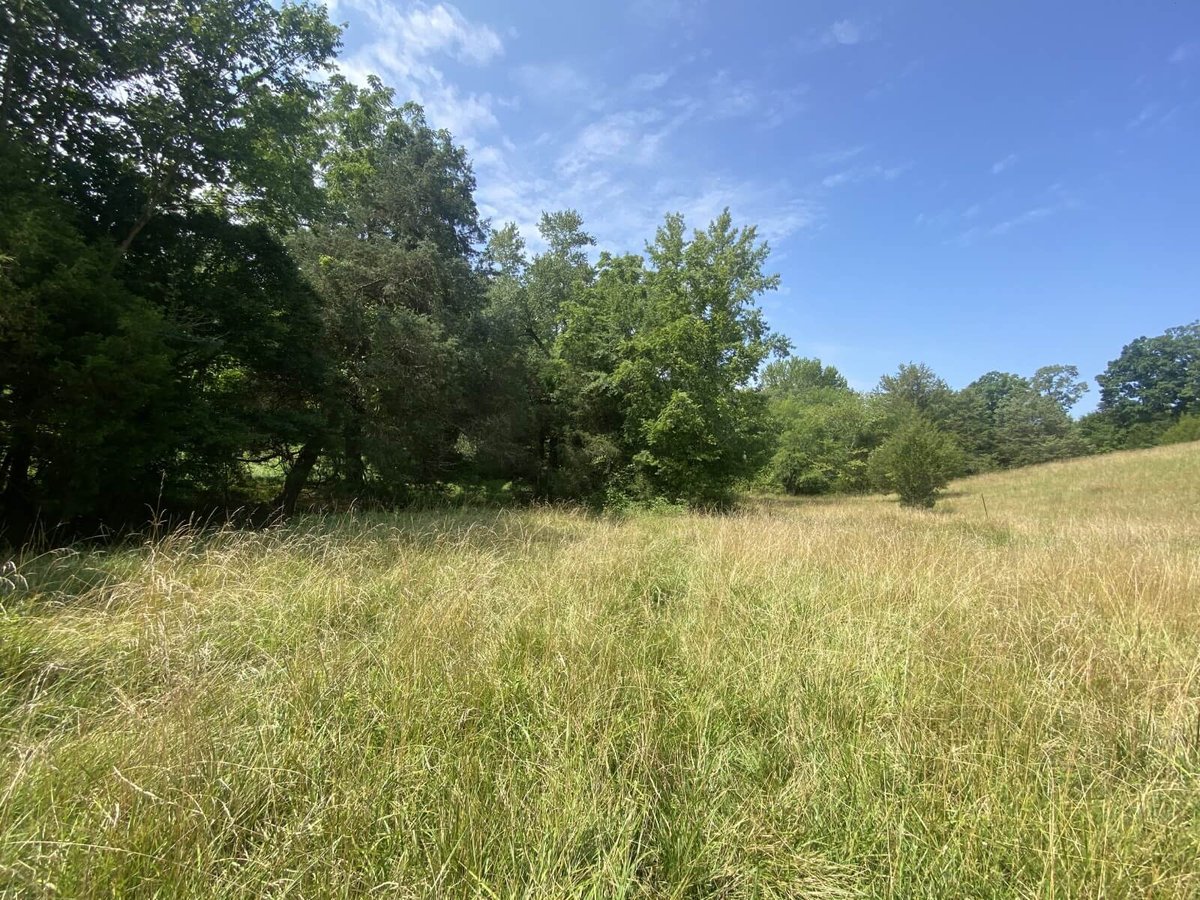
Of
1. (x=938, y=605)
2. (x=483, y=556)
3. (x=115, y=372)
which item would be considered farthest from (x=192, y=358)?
(x=938, y=605)

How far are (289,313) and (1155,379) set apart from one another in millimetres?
90450

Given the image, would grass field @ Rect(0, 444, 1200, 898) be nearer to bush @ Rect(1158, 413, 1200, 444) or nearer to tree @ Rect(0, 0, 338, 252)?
tree @ Rect(0, 0, 338, 252)

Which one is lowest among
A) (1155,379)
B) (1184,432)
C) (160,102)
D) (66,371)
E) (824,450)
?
(824,450)

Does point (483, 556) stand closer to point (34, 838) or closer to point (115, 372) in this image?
point (34, 838)

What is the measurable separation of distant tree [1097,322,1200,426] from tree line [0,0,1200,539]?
219 ft

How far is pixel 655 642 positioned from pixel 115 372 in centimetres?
777

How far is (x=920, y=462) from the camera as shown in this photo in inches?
727

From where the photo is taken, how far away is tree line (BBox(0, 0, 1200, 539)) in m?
6.03

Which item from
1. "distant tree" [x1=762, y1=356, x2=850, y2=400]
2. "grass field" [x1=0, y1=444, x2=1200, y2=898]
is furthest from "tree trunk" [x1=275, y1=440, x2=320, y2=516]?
"distant tree" [x1=762, y1=356, x2=850, y2=400]

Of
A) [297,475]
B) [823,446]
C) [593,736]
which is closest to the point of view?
[593,736]

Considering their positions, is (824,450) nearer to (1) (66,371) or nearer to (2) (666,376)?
(2) (666,376)

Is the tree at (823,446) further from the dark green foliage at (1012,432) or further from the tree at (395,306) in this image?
the tree at (395,306)

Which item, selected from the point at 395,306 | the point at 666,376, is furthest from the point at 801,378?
the point at 395,306

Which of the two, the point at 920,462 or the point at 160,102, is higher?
the point at 160,102
